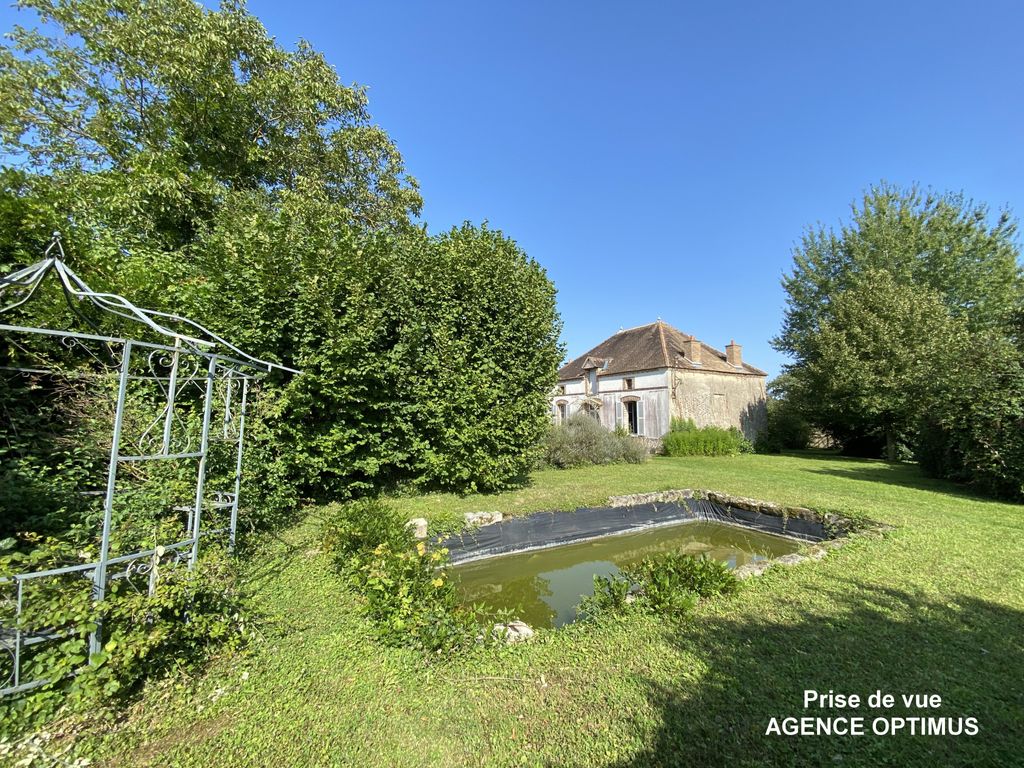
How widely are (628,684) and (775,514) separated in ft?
20.2

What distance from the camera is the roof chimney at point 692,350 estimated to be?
19141 mm

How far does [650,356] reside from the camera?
19266 mm

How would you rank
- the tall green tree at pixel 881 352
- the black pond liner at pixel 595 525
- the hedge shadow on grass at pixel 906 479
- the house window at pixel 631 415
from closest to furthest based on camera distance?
1. the black pond liner at pixel 595 525
2. the hedge shadow on grass at pixel 906 479
3. the tall green tree at pixel 881 352
4. the house window at pixel 631 415

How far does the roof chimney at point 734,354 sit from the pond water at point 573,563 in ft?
48.3

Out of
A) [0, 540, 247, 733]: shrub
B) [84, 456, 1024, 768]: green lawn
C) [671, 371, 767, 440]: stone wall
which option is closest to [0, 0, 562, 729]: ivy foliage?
[0, 540, 247, 733]: shrub

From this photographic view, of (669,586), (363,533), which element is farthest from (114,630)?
(669,586)

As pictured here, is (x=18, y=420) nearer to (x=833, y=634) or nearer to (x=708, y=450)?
(x=833, y=634)

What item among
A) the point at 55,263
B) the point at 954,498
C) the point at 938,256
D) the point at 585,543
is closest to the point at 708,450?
the point at 954,498

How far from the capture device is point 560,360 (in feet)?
31.0

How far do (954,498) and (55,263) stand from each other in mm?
13718

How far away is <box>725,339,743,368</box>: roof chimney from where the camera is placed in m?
20.3

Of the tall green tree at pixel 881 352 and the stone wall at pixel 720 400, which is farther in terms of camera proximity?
the stone wall at pixel 720 400

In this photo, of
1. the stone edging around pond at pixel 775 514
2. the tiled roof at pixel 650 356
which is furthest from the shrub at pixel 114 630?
the tiled roof at pixel 650 356

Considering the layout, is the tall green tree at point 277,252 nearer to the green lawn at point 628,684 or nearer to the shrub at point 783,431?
the green lawn at point 628,684
